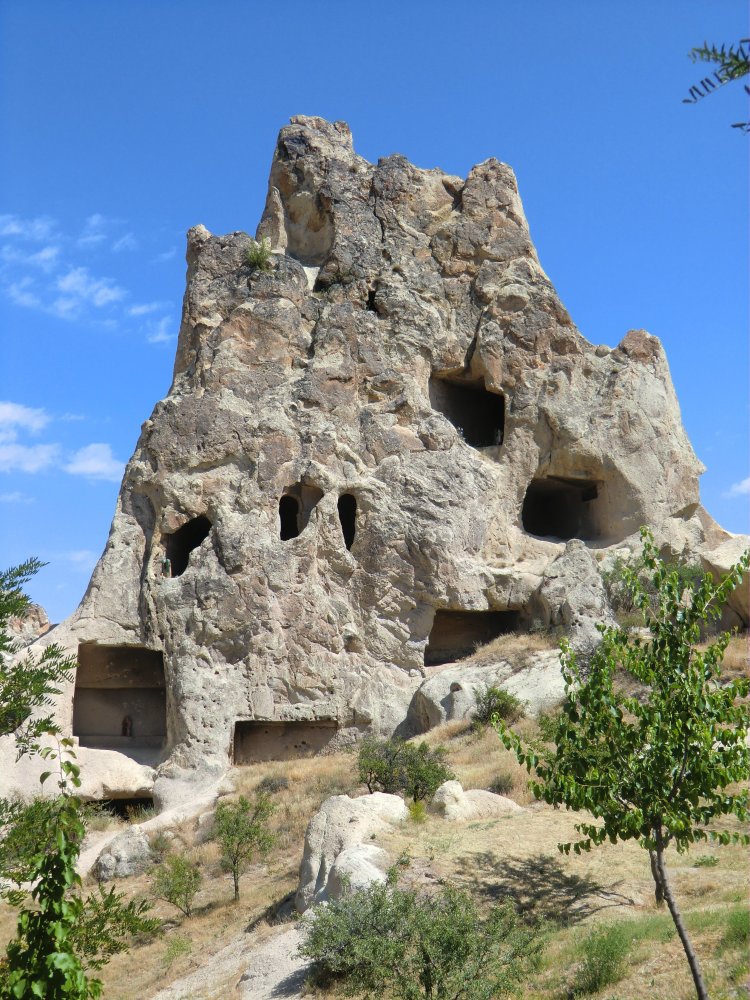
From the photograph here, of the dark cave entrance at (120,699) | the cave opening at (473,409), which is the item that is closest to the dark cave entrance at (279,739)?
the dark cave entrance at (120,699)

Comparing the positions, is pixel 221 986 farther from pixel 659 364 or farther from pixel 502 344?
pixel 659 364

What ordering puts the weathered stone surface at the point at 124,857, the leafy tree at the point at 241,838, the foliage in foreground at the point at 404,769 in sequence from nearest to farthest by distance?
the leafy tree at the point at 241,838 < the foliage in foreground at the point at 404,769 < the weathered stone surface at the point at 124,857

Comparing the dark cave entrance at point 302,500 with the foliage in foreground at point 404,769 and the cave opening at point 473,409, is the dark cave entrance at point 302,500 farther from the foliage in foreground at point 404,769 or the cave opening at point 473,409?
the foliage in foreground at point 404,769

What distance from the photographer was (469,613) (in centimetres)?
2270

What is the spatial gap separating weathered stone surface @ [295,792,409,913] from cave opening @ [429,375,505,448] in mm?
13857

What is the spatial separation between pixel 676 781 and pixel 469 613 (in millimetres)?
14960

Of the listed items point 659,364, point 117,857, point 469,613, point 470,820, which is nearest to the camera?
point 470,820

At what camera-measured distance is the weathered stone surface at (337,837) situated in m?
10.6

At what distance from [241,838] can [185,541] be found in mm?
9766

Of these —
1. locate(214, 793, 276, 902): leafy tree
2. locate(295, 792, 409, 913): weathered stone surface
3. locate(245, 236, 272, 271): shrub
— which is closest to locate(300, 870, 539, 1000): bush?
locate(295, 792, 409, 913): weathered stone surface

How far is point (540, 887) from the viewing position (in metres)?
10.3

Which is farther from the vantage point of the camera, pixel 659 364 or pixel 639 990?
pixel 659 364

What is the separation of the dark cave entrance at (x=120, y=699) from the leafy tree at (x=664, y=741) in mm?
14649

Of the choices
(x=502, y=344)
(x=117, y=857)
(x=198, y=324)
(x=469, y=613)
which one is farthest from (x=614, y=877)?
(x=198, y=324)
